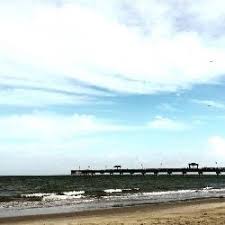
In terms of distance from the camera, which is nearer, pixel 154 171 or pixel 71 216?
pixel 71 216

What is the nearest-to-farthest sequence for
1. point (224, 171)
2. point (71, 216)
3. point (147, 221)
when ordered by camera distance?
point (147, 221), point (71, 216), point (224, 171)

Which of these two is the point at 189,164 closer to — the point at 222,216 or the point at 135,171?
the point at 135,171

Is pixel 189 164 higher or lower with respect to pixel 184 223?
higher

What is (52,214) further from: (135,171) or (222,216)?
(135,171)

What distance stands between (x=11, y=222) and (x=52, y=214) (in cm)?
393

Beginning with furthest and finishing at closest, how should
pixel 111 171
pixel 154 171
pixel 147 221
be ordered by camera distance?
pixel 111 171 < pixel 154 171 < pixel 147 221

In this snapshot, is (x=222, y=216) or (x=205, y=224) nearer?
(x=205, y=224)

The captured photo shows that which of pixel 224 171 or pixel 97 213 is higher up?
pixel 224 171

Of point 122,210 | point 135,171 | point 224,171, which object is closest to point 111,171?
point 135,171

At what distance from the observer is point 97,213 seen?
28.4 m

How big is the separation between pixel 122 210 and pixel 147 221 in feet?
25.5

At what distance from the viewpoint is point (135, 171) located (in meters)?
188

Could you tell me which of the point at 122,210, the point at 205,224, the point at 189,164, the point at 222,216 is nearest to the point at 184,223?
the point at 205,224

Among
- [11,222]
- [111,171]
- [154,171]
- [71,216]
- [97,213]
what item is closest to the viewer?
[11,222]
